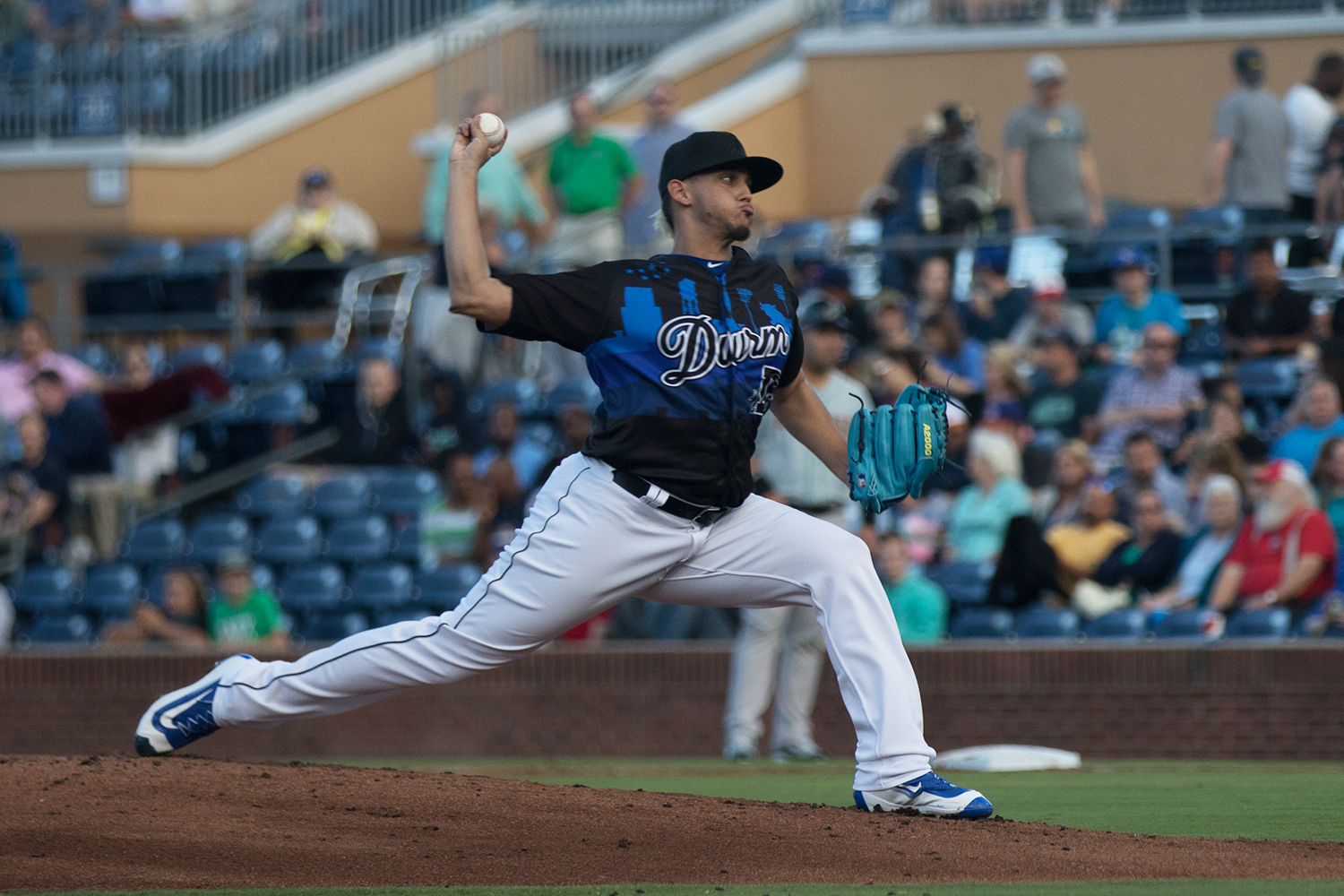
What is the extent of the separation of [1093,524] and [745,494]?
582cm

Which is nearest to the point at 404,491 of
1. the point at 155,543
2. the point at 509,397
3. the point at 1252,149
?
the point at 509,397

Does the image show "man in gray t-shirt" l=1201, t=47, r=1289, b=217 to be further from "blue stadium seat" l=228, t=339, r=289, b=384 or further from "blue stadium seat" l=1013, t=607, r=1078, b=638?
"blue stadium seat" l=228, t=339, r=289, b=384

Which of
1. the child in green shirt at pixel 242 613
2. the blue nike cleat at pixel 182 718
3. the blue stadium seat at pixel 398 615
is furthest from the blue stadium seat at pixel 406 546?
the blue nike cleat at pixel 182 718

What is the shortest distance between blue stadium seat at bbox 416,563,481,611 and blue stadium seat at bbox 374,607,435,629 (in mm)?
71

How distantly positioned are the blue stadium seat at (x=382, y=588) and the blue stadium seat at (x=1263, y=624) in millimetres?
5209

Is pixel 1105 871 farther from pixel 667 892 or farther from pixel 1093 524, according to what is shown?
pixel 1093 524

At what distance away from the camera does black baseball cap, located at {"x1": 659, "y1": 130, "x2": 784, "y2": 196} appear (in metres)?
5.71

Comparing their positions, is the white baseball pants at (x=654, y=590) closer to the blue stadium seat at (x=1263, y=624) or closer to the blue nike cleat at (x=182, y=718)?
the blue nike cleat at (x=182, y=718)

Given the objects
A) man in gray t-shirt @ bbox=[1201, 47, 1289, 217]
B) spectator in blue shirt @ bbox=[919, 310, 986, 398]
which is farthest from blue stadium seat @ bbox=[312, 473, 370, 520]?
man in gray t-shirt @ bbox=[1201, 47, 1289, 217]

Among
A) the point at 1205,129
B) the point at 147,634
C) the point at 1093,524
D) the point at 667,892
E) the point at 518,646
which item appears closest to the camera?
the point at 667,892

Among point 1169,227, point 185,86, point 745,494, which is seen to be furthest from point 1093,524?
point 185,86

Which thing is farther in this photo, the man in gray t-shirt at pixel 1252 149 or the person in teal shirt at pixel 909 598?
the man in gray t-shirt at pixel 1252 149

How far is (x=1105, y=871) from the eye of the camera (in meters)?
4.93

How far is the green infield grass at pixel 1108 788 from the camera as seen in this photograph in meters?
6.06
